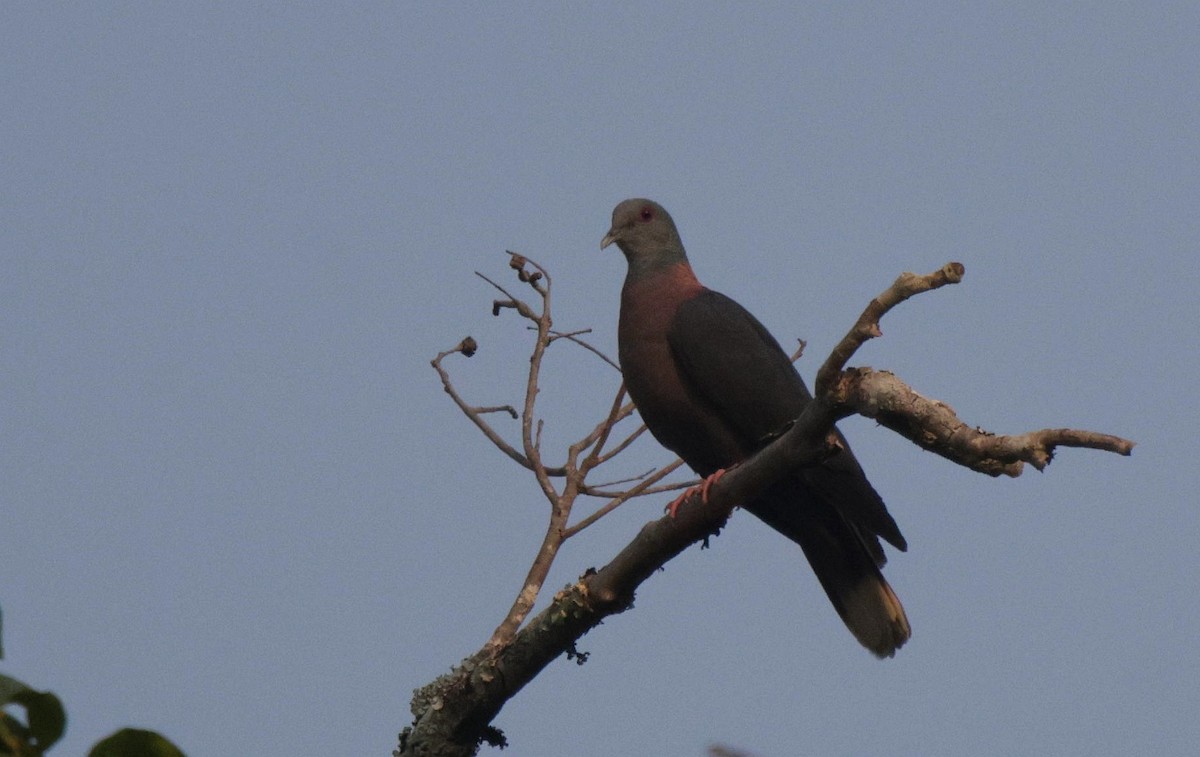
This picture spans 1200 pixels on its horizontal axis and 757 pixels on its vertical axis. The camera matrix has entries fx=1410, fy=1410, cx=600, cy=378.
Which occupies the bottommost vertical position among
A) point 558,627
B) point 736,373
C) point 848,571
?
point 558,627

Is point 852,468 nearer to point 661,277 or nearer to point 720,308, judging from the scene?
point 720,308

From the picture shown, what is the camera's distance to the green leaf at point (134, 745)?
1.64m

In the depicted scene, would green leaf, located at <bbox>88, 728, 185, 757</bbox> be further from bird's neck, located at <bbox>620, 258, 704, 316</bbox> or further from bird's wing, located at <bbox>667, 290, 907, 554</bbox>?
bird's neck, located at <bbox>620, 258, 704, 316</bbox>

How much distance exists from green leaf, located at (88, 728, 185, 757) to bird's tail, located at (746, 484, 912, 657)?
→ 3340 mm

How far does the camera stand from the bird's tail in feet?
15.6

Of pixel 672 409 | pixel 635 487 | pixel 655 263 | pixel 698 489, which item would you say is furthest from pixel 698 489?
pixel 655 263

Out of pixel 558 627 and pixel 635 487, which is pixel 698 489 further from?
pixel 558 627

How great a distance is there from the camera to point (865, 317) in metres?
3.05

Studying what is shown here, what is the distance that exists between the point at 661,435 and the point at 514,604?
50.2 inches

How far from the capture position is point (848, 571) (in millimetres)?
4898

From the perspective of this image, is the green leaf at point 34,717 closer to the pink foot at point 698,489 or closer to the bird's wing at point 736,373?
the pink foot at point 698,489

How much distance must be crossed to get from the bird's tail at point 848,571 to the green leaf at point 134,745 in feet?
11.0

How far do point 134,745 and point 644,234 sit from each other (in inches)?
184

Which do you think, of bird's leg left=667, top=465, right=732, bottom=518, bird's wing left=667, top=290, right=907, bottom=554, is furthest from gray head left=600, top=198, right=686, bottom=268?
bird's leg left=667, top=465, right=732, bottom=518
